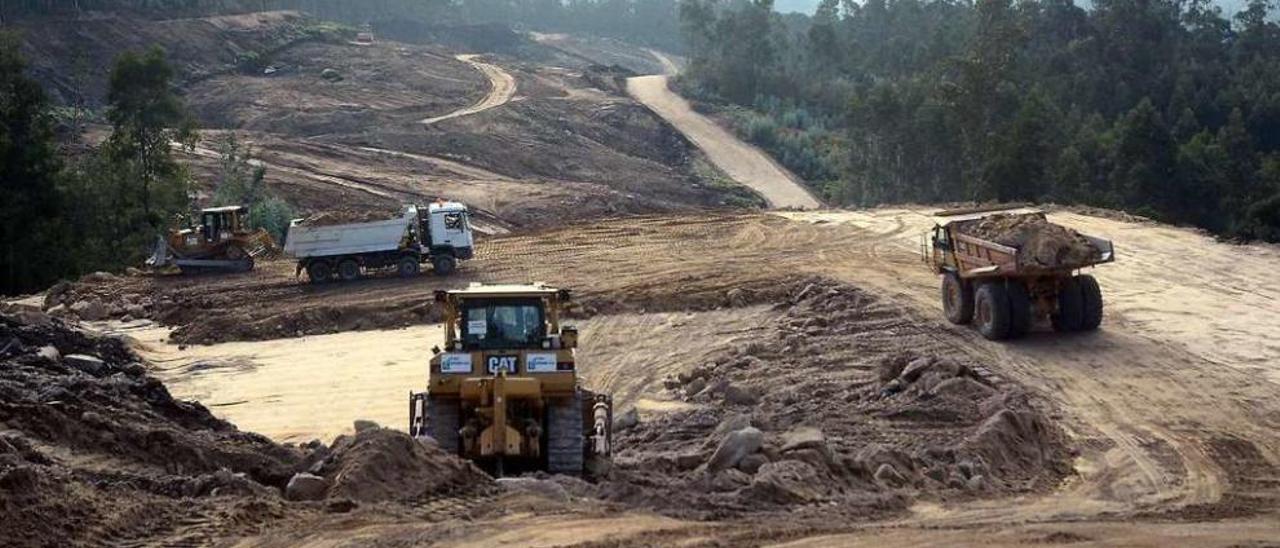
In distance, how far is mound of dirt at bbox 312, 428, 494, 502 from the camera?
42.0 ft

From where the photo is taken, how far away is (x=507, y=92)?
72.1 m

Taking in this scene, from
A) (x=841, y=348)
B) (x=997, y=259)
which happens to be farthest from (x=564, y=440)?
(x=997, y=259)

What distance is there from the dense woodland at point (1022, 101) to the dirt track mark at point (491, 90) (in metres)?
10.4

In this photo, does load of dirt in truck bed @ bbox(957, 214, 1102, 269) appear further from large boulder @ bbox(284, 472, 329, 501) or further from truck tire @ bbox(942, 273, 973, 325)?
large boulder @ bbox(284, 472, 329, 501)

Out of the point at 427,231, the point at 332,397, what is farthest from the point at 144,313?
the point at 332,397

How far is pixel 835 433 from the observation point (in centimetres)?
1762

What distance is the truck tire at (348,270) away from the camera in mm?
34344

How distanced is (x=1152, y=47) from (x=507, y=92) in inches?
1264

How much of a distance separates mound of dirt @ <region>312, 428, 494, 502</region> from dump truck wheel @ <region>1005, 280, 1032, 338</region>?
1178 cm

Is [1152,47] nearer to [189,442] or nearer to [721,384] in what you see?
[721,384]

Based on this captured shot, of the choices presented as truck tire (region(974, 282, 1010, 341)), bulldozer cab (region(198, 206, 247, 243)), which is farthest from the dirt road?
truck tire (region(974, 282, 1010, 341))

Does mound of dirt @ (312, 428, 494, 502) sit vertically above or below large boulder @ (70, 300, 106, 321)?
above

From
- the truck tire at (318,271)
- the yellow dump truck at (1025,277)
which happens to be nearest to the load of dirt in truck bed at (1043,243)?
the yellow dump truck at (1025,277)

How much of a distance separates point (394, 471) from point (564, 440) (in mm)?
1967
